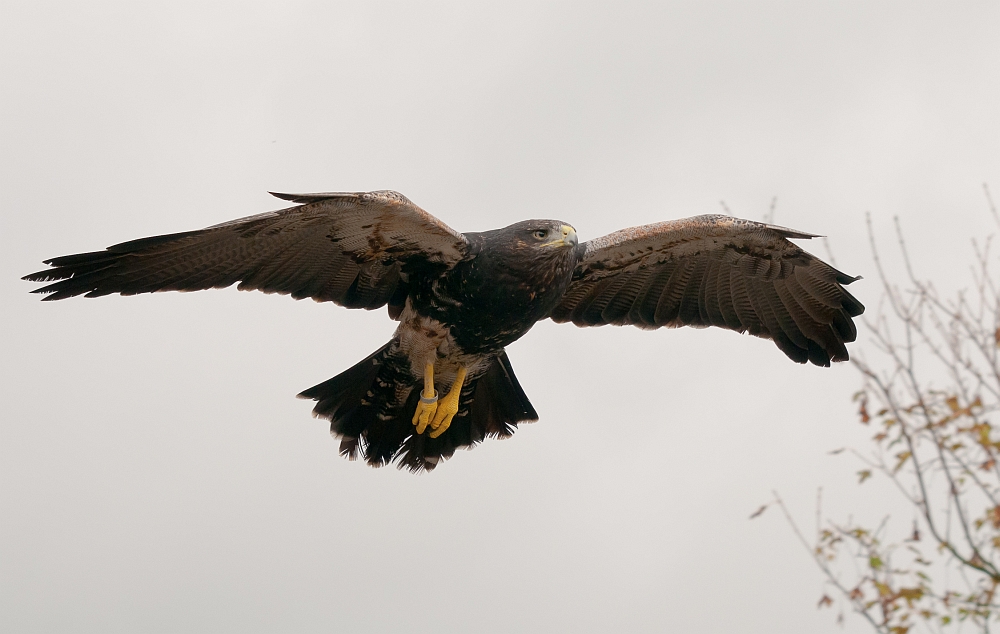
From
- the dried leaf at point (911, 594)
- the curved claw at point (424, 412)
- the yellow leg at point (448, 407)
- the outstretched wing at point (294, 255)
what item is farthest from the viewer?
the yellow leg at point (448, 407)

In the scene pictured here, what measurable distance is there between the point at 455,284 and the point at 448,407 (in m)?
1.32

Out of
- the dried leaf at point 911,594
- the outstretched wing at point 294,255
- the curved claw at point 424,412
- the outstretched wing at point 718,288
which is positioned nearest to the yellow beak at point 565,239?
the outstretched wing at point 294,255

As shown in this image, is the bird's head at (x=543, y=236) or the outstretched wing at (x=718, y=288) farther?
the outstretched wing at (x=718, y=288)

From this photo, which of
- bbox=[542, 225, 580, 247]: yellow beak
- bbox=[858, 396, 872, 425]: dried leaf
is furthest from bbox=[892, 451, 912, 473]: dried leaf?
bbox=[542, 225, 580, 247]: yellow beak

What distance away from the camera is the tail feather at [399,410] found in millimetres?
8891

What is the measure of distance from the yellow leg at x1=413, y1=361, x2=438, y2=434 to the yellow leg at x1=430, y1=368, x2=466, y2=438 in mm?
50

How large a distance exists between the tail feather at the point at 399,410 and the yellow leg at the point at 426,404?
5.0 inches

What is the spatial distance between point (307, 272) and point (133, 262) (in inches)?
46.6

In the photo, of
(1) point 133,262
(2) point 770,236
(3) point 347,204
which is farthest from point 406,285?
(2) point 770,236

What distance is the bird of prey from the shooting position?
750 centimetres

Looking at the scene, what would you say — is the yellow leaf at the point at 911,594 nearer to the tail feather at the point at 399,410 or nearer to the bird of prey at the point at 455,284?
the bird of prey at the point at 455,284

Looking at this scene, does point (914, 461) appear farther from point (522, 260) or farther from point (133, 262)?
point (133, 262)

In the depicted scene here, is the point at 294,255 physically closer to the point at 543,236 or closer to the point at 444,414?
the point at 543,236

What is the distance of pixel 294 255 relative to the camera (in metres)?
7.88
